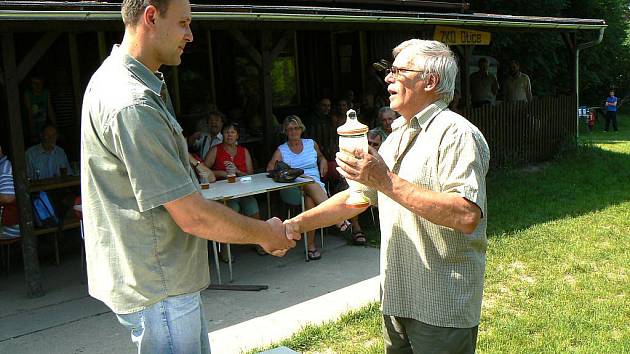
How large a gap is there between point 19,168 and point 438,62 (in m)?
4.54

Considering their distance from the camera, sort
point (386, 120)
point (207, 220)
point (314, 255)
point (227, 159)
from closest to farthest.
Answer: point (207, 220), point (314, 255), point (227, 159), point (386, 120)

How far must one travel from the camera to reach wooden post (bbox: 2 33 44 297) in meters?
5.54

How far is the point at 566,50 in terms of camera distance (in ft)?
67.5

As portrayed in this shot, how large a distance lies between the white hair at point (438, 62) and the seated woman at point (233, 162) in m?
4.52

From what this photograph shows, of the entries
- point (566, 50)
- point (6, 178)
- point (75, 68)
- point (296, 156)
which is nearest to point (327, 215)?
point (296, 156)

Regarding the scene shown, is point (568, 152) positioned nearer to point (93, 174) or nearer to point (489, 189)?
point (489, 189)

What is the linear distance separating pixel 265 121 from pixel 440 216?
557 centimetres

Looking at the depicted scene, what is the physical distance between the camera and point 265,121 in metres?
7.64

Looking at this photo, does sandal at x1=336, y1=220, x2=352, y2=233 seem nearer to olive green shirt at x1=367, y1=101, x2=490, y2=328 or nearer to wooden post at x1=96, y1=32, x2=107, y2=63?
wooden post at x1=96, y1=32, x2=107, y2=63

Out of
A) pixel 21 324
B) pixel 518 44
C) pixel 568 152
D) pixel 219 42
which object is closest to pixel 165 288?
pixel 21 324

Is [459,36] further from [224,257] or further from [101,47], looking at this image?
[224,257]

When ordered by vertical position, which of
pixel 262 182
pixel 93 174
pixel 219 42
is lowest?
pixel 262 182

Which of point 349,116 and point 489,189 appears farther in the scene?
point 489,189

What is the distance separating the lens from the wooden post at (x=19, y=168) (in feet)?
18.2
